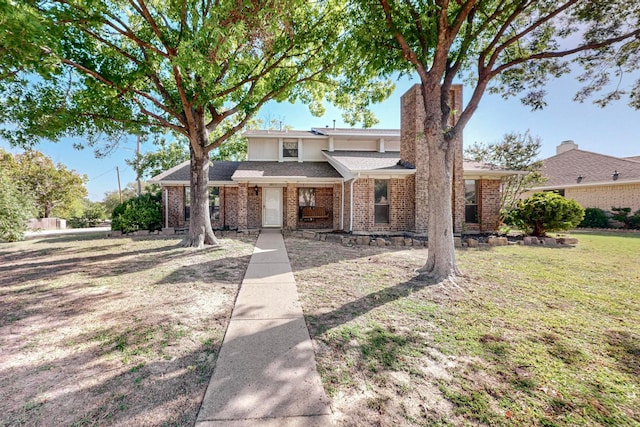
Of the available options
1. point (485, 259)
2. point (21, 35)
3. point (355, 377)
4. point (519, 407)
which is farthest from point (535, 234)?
point (21, 35)

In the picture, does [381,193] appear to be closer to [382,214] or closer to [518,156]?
[382,214]

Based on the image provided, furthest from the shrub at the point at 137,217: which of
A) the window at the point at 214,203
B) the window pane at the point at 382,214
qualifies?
the window pane at the point at 382,214

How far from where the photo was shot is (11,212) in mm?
11961

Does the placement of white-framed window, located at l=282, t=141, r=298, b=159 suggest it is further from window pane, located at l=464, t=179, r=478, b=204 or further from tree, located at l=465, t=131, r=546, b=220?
tree, located at l=465, t=131, r=546, b=220

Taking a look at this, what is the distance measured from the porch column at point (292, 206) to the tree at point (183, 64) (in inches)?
189

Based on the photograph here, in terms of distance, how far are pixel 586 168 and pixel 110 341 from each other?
27.5 metres

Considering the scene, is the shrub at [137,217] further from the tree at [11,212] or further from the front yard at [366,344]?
the front yard at [366,344]

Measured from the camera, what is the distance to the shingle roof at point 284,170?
12.7m

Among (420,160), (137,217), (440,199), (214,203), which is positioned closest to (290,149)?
(214,203)

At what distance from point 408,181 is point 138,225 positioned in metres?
13.2

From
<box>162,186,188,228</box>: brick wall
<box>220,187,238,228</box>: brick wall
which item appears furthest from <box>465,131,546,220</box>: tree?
<box>162,186,188,228</box>: brick wall

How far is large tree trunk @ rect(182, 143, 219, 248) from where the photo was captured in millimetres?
9305

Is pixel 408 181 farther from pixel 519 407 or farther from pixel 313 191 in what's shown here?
pixel 519 407

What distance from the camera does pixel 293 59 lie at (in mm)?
10250
